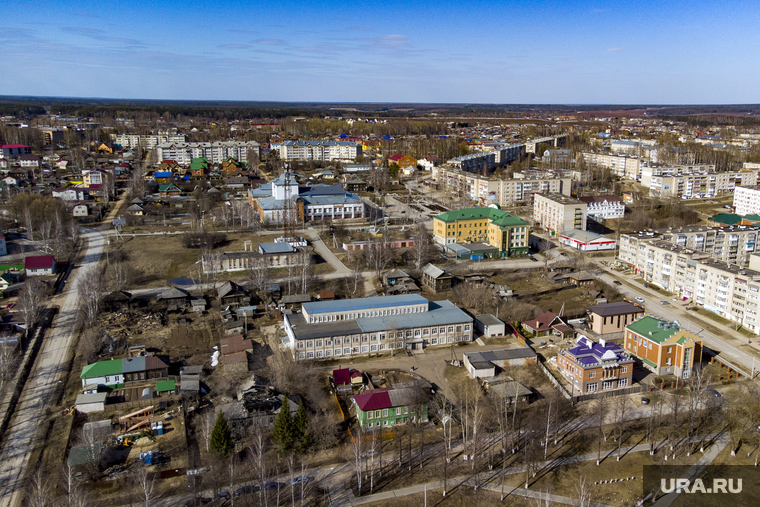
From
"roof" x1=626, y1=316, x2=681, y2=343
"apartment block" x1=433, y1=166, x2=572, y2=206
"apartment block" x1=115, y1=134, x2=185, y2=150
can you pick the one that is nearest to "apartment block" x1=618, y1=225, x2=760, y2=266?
"roof" x1=626, y1=316, x2=681, y2=343

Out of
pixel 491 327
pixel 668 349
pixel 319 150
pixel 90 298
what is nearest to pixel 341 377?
pixel 491 327

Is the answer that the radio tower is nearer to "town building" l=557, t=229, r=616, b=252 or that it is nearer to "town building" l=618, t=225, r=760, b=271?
"town building" l=557, t=229, r=616, b=252

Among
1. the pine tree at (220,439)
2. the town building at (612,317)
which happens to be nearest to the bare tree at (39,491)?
the pine tree at (220,439)

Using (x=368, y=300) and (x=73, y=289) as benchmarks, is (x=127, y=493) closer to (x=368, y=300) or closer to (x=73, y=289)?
(x=368, y=300)

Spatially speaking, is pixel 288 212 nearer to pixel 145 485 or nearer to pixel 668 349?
pixel 668 349

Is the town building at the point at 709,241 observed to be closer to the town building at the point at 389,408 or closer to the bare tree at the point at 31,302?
the town building at the point at 389,408

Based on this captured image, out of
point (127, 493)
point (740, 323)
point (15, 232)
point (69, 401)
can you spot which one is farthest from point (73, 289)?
point (740, 323)
